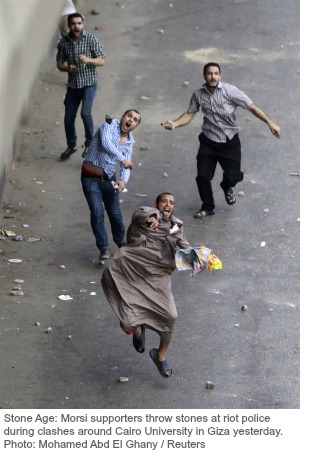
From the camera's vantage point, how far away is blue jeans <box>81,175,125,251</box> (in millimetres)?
12555

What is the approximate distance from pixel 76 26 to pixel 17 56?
128cm

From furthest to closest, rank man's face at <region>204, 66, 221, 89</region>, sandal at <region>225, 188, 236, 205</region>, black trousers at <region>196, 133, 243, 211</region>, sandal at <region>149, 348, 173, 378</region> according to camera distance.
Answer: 1. sandal at <region>225, 188, 236, 205</region>
2. black trousers at <region>196, 133, 243, 211</region>
3. man's face at <region>204, 66, 221, 89</region>
4. sandal at <region>149, 348, 173, 378</region>

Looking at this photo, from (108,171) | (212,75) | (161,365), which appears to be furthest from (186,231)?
(161,365)

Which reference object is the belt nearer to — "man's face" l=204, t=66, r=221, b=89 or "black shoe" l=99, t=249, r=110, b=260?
"black shoe" l=99, t=249, r=110, b=260

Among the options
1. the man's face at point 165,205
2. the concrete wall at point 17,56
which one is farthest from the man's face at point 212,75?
the man's face at point 165,205

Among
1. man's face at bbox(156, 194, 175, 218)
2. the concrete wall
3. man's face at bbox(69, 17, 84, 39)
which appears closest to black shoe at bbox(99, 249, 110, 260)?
the concrete wall

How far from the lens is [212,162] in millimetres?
13852

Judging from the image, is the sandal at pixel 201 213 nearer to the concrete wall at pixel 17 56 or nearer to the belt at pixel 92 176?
the belt at pixel 92 176

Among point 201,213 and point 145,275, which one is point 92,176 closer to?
point 201,213

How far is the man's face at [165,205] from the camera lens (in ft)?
34.6

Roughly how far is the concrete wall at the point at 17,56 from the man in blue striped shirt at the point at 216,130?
2.29 m

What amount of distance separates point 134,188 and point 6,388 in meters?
4.43
